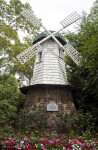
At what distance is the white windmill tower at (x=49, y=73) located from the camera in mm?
8131

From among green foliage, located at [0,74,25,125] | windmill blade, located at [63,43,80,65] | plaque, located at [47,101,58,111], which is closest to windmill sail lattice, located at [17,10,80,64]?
windmill blade, located at [63,43,80,65]

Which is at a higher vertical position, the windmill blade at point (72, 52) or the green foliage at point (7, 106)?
the windmill blade at point (72, 52)

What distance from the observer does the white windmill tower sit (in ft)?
26.7

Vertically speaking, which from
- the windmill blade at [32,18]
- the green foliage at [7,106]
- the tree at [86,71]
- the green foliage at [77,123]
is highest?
the windmill blade at [32,18]

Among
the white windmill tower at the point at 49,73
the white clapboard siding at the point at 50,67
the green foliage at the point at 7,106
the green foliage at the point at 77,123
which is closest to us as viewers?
the green foliage at the point at 77,123

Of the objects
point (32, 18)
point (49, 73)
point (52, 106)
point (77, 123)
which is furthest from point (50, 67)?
point (32, 18)

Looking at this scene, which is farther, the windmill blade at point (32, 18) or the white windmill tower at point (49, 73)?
the windmill blade at point (32, 18)

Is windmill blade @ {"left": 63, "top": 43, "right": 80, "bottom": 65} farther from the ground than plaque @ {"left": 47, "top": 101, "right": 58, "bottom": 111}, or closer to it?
farther from the ground

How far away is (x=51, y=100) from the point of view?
808cm

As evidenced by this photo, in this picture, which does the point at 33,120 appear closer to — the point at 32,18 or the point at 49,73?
the point at 49,73

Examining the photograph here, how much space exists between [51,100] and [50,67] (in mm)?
2333

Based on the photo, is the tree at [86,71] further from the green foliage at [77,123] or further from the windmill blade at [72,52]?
the green foliage at [77,123]

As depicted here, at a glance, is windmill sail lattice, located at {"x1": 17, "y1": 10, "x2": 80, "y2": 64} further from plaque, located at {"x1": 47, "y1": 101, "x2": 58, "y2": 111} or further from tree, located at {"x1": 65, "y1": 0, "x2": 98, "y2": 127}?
plaque, located at {"x1": 47, "y1": 101, "x2": 58, "y2": 111}

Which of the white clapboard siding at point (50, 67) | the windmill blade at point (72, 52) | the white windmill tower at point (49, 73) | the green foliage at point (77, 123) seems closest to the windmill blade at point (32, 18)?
the white windmill tower at point (49, 73)
